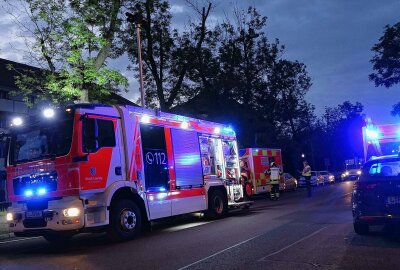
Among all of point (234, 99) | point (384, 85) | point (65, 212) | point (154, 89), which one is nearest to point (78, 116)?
point (65, 212)

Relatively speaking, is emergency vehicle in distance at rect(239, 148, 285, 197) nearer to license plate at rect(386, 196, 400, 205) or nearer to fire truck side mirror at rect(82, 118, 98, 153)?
fire truck side mirror at rect(82, 118, 98, 153)

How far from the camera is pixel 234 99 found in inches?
1344

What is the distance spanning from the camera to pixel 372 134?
14086mm

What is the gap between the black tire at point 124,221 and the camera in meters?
9.58

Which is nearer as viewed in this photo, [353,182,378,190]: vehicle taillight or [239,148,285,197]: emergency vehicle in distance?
[353,182,378,190]: vehicle taillight

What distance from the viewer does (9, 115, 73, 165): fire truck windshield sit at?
9297mm

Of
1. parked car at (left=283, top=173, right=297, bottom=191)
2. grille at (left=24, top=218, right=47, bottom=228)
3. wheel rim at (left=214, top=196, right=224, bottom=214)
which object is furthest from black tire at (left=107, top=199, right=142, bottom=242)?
parked car at (left=283, top=173, right=297, bottom=191)

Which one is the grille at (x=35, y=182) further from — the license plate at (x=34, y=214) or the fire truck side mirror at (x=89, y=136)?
the fire truck side mirror at (x=89, y=136)

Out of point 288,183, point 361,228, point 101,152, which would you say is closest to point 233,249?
point 361,228

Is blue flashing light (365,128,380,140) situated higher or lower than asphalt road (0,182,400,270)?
higher

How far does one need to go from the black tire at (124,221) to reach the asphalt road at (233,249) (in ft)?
0.74

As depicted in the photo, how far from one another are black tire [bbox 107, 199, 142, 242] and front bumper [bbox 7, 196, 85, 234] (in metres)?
0.90

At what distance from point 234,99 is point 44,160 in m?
25.7

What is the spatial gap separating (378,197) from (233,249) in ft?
9.35
